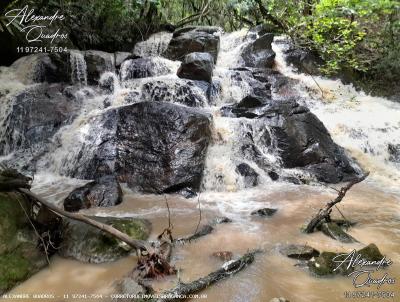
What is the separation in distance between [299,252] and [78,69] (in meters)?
8.28

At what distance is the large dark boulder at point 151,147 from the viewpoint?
605 centimetres

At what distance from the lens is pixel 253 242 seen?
399cm

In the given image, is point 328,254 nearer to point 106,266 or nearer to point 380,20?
point 106,266

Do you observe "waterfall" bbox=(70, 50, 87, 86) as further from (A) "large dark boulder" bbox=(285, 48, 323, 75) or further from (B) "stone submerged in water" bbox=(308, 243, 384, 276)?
(B) "stone submerged in water" bbox=(308, 243, 384, 276)

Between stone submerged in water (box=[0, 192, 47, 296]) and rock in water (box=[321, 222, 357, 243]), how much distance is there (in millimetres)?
3008

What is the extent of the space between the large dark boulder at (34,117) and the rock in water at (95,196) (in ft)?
8.16

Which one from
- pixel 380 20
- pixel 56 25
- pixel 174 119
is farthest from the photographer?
pixel 380 20

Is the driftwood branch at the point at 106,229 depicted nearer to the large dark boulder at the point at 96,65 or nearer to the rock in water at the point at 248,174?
the rock in water at the point at 248,174

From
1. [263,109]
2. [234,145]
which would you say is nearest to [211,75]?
[263,109]

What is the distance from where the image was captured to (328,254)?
337 cm

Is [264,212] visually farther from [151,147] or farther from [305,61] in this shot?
[305,61]

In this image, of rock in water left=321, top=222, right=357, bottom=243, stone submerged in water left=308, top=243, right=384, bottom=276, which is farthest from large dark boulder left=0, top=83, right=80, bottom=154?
stone submerged in water left=308, top=243, right=384, bottom=276

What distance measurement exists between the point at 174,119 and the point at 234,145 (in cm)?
134

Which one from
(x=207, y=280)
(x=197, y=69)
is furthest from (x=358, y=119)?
(x=207, y=280)
